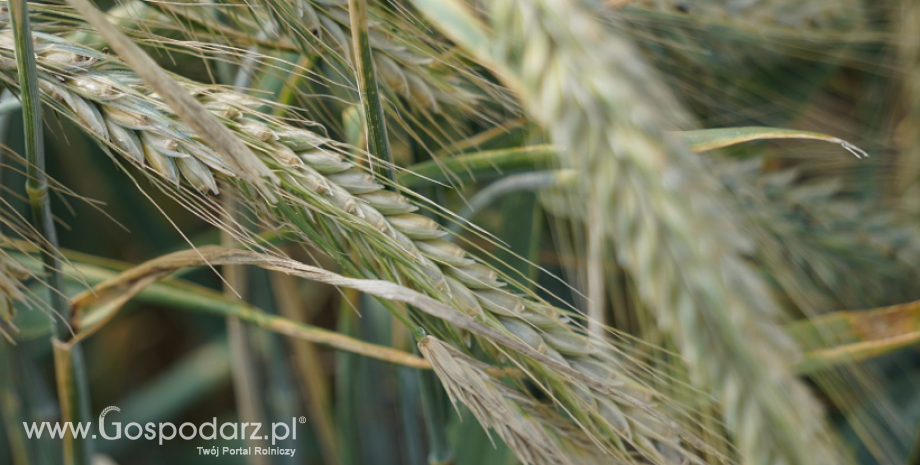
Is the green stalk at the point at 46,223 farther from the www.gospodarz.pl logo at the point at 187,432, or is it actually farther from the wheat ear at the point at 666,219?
the wheat ear at the point at 666,219

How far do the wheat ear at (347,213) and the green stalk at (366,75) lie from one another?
0.07ft

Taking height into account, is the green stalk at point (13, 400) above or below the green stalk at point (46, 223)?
below

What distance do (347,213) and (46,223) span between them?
0.22 meters

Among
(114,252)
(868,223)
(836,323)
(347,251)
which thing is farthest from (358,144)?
(114,252)

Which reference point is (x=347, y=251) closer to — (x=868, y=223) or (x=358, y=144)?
(x=358, y=144)

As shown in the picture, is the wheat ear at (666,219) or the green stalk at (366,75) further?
the green stalk at (366,75)

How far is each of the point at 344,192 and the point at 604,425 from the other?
7.5 inches

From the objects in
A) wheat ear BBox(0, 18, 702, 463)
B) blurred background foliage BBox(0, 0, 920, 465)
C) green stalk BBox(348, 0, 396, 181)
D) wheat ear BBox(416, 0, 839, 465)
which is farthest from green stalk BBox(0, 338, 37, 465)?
wheat ear BBox(416, 0, 839, 465)

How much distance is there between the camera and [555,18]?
9.4 inches

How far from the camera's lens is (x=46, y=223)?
1.33ft

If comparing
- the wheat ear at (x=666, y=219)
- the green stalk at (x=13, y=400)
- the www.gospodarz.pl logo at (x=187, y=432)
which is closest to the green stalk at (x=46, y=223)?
the www.gospodarz.pl logo at (x=187, y=432)

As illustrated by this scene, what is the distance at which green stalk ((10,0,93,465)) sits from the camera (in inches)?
12.4

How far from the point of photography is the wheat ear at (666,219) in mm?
226

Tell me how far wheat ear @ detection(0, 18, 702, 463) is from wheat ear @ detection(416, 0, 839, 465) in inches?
3.8
